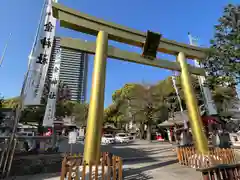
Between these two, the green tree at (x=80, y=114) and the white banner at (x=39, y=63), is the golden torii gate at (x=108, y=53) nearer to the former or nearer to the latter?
the white banner at (x=39, y=63)

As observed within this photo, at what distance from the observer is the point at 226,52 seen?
25.8 ft

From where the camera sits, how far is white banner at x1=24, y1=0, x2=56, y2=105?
709cm

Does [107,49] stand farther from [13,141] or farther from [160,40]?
[13,141]

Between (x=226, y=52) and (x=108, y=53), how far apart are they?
6.01 meters

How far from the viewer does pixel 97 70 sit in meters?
6.16

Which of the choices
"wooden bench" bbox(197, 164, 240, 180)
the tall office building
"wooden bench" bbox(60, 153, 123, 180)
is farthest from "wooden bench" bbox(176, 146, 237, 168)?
the tall office building

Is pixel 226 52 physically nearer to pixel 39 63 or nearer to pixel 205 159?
pixel 205 159

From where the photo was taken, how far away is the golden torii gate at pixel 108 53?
551 centimetres

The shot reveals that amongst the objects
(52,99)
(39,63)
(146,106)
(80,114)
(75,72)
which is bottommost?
(52,99)

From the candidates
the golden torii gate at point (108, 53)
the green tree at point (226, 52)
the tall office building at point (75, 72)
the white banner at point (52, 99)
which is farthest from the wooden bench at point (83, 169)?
the tall office building at point (75, 72)

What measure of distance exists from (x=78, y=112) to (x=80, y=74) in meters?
45.0

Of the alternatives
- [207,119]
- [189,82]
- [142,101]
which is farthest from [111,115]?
[189,82]

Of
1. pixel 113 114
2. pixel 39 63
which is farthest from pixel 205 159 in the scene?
pixel 113 114

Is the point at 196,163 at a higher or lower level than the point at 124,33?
lower
